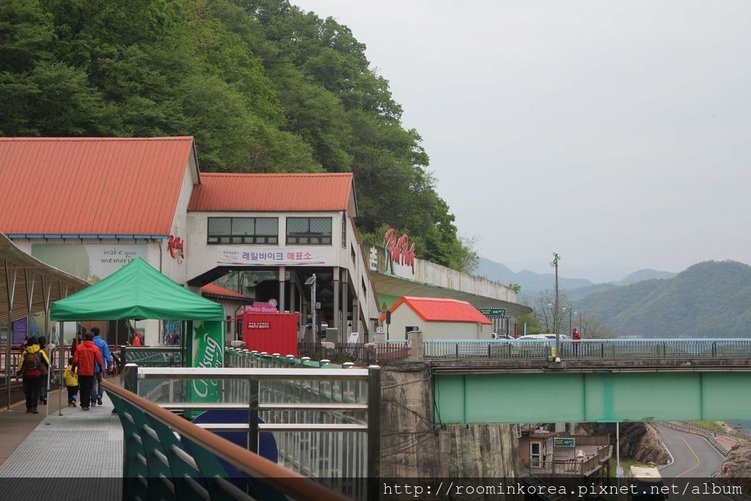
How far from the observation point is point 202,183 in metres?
50.4

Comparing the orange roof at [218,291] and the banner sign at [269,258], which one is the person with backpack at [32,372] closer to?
the banner sign at [269,258]

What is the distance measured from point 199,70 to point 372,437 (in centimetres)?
6853

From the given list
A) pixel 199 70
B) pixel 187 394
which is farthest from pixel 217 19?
pixel 187 394

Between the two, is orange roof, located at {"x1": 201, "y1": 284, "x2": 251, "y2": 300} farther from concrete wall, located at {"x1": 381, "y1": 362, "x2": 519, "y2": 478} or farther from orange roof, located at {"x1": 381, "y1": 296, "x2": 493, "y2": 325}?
concrete wall, located at {"x1": 381, "y1": 362, "x2": 519, "y2": 478}

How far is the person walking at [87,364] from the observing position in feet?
65.8

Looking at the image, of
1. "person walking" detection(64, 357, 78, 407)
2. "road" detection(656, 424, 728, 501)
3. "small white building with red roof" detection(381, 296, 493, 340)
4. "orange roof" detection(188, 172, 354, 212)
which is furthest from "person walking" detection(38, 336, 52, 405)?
"road" detection(656, 424, 728, 501)

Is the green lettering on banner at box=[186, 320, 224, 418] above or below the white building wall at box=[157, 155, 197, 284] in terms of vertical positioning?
below

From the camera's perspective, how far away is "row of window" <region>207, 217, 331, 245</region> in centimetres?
4853

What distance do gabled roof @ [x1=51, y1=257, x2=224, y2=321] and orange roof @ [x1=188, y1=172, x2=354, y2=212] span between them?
28669 mm

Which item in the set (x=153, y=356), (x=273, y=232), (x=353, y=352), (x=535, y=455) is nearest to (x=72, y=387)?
(x=153, y=356)

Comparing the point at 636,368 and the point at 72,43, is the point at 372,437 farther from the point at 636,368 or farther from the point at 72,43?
the point at 72,43

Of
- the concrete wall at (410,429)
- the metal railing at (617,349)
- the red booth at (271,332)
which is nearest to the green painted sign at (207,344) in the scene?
the red booth at (271,332)

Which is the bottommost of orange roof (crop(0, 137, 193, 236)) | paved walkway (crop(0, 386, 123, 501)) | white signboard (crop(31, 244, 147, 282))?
paved walkway (crop(0, 386, 123, 501))

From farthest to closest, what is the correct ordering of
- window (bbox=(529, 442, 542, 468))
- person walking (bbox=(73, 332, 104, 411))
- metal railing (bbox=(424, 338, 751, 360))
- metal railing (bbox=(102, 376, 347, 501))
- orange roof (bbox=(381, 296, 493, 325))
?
window (bbox=(529, 442, 542, 468)) < orange roof (bbox=(381, 296, 493, 325)) < metal railing (bbox=(424, 338, 751, 360)) < person walking (bbox=(73, 332, 104, 411)) < metal railing (bbox=(102, 376, 347, 501))
